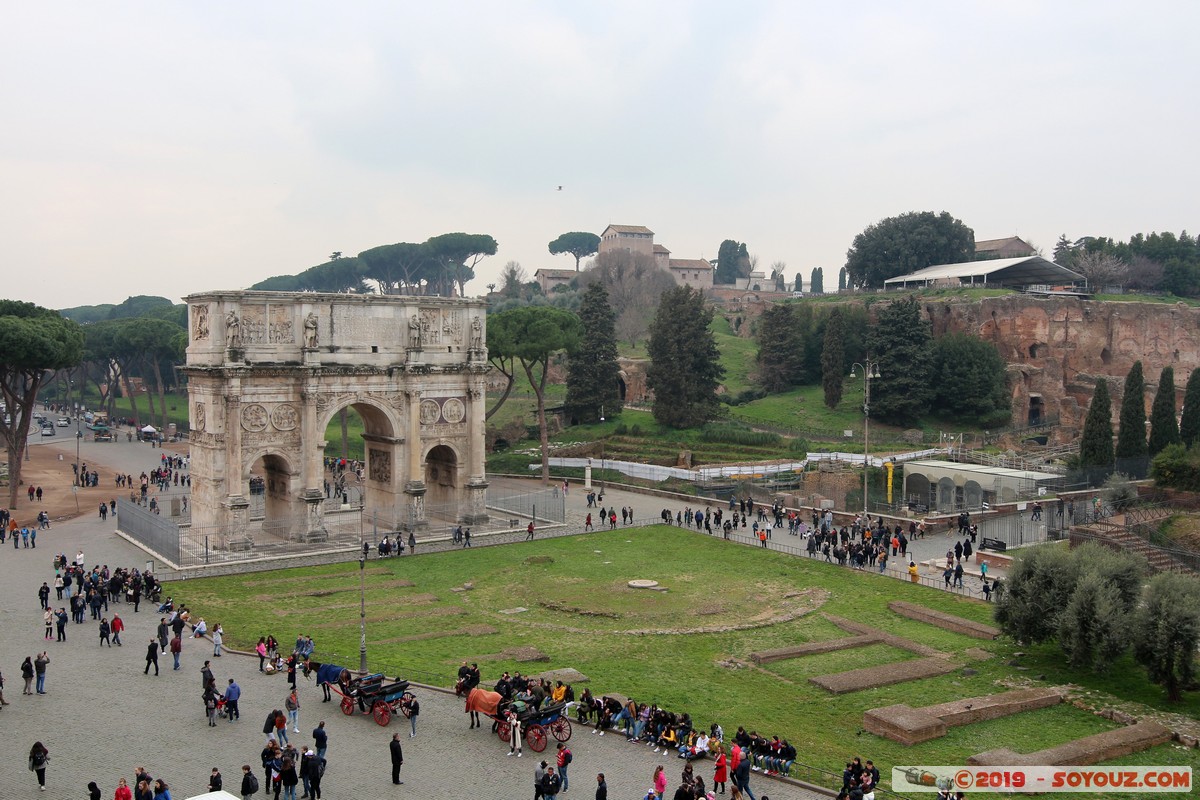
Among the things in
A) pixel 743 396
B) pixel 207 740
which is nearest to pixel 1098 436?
pixel 743 396

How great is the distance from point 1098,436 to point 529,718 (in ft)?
124

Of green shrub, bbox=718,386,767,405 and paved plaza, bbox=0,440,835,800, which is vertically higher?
green shrub, bbox=718,386,767,405

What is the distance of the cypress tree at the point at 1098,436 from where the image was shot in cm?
4712

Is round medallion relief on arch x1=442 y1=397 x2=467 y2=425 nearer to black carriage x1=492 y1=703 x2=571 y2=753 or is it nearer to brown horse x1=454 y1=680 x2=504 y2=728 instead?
brown horse x1=454 y1=680 x2=504 y2=728

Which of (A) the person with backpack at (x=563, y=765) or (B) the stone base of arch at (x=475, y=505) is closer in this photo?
(A) the person with backpack at (x=563, y=765)

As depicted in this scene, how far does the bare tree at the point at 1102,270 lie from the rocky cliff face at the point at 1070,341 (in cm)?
612

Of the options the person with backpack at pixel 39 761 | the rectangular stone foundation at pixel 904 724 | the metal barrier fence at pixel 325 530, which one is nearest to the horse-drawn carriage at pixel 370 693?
Answer: the person with backpack at pixel 39 761

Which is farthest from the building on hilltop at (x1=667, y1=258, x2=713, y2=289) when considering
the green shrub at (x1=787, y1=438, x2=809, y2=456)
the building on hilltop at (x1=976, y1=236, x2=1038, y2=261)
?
the green shrub at (x1=787, y1=438, x2=809, y2=456)

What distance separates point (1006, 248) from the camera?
10838 cm

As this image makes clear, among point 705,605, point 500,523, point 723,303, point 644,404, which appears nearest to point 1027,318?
point 644,404

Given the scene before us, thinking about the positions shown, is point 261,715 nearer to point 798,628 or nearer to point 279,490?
point 798,628

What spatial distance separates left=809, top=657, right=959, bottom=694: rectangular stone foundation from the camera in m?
23.7

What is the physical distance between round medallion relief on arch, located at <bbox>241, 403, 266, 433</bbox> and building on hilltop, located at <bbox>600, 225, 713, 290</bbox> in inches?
3380

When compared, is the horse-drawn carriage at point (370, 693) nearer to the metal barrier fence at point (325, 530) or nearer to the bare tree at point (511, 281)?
the metal barrier fence at point (325, 530)
